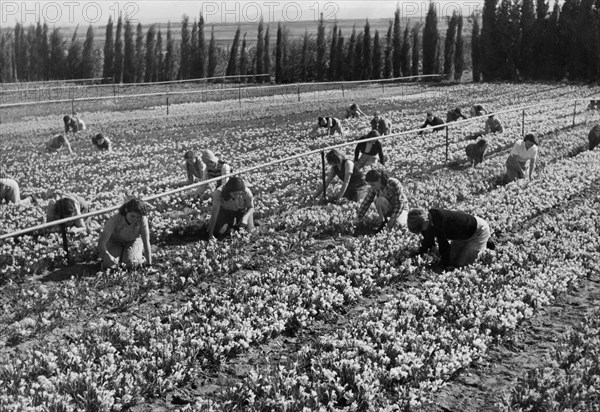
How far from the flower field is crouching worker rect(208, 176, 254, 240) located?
473mm

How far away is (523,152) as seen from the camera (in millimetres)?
18109

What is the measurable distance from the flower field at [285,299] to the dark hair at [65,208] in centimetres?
51

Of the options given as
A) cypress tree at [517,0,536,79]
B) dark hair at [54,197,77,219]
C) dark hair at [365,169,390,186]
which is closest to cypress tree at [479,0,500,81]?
cypress tree at [517,0,536,79]

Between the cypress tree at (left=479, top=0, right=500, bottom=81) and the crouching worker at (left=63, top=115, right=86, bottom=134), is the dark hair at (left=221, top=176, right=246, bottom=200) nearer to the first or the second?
the crouching worker at (left=63, top=115, right=86, bottom=134)

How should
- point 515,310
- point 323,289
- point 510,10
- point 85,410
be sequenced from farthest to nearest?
point 510,10 < point 323,289 < point 515,310 < point 85,410

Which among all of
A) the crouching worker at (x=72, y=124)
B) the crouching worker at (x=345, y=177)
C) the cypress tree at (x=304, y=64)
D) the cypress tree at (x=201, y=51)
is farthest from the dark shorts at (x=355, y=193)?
the cypress tree at (x=201, y=51)

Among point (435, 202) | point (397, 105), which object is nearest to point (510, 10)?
point (397, 105)

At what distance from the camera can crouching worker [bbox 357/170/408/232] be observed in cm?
1292

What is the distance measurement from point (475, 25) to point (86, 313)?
3206 inches

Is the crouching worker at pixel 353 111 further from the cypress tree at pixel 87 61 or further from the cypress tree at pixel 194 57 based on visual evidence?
the cypress tree at pixel 87 61

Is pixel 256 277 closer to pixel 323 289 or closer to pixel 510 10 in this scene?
pixel 323 289

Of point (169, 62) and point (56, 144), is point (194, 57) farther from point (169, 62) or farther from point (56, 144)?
point (56, 144)

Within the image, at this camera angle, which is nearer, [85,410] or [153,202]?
[85,410]

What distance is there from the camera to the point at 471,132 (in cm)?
2788
